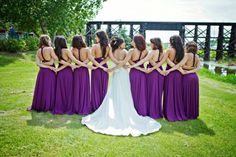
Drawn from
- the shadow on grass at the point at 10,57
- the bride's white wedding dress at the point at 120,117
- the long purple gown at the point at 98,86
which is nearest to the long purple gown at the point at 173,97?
the bride's white wedding dress at the point at 120,117

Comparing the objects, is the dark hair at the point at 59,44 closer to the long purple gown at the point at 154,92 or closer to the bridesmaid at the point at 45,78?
the bridesmaid at the point at 45,78

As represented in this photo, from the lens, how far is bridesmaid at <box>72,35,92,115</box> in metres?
6.84

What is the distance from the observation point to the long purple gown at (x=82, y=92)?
6957 millimetres

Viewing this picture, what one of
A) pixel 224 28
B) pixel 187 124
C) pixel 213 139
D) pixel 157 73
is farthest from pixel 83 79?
pixel 224 28

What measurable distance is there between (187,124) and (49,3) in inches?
698

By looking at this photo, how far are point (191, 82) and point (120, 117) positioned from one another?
1.97 metres

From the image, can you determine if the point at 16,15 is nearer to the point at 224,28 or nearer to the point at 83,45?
the point at 83,45

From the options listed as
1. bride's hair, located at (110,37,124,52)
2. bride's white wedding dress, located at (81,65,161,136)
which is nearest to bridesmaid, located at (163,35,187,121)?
bride's white wedding dress, located at (81,65,161,136)

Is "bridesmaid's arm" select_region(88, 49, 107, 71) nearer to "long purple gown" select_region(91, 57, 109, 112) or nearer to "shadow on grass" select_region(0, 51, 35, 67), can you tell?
"long purple gown" select_region(91, 57, 109, 112)

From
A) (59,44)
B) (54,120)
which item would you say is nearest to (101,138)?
(54,120)

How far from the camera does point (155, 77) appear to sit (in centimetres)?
679

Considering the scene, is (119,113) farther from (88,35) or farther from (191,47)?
(88,35)

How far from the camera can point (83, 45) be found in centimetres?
686

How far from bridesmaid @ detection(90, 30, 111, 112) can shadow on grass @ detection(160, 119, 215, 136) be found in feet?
5.61
